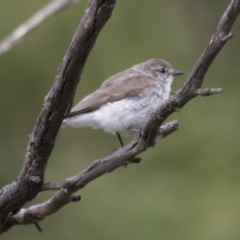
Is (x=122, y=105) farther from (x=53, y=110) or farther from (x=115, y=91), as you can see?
(x=53, y=110)

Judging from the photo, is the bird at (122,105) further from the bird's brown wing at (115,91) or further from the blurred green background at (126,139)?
the blurred green background at (126,139)

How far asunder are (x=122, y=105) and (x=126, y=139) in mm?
2485

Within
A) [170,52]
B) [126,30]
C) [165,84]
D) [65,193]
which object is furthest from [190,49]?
[65,193]

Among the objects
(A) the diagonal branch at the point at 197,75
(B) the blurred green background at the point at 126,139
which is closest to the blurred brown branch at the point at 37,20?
(A) the diagonal branch at the point at 197,75

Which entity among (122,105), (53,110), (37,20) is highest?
(37,20)

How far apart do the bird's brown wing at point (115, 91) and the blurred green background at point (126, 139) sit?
2.35 meters

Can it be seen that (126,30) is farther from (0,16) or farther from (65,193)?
(65,193)

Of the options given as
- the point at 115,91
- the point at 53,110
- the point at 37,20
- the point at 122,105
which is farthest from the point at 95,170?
the point at 115,91

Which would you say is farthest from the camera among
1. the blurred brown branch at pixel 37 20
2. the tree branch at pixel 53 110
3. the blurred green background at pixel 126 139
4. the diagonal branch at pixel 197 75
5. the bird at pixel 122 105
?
the blurred green background at pixel 126 139

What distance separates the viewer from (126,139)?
7848 millimetres

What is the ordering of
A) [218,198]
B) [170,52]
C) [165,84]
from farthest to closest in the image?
[170,52] → [218,198] → [165,84]

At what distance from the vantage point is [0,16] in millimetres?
8398

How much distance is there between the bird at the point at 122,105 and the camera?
17.1 feet

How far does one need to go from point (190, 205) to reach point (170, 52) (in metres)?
1.74
